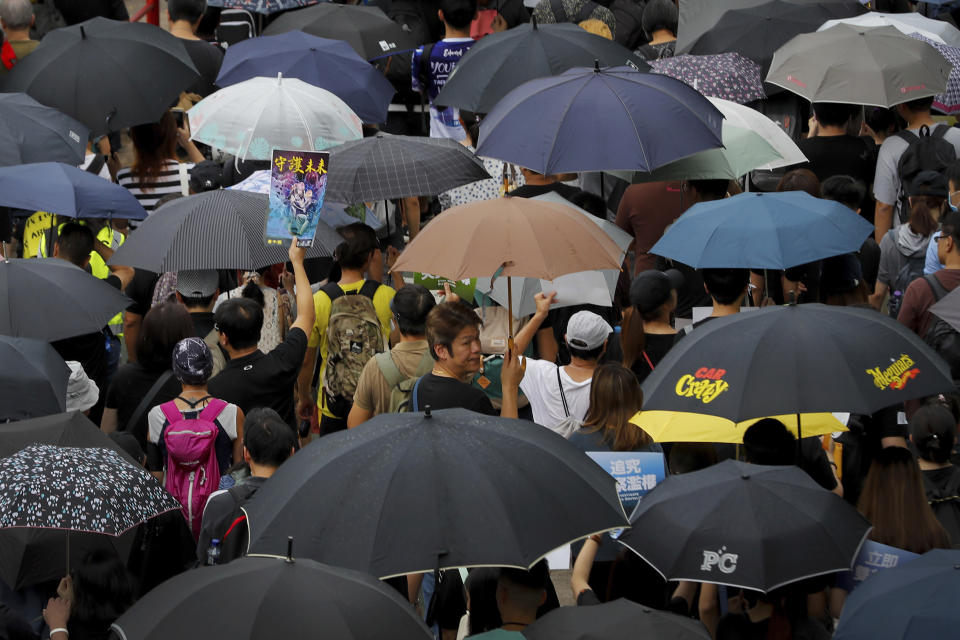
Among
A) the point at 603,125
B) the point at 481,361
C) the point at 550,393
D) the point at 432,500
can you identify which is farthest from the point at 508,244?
the point at 432,500

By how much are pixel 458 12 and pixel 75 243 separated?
408cm

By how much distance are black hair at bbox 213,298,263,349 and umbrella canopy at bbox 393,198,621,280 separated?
0.76 metres

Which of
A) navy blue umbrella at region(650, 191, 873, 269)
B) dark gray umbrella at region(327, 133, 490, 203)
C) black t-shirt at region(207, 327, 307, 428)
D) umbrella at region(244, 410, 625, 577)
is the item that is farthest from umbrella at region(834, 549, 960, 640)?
dark gray umbrella at region(327, 133, 490, 203)

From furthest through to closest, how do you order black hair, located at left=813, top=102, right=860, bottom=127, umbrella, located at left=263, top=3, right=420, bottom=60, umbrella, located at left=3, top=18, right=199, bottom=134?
umbrella, located at left=263, top=3, right=420, bottom=60 → umbrella, located at left=3, top=18, right=199, bottom=134 → black hair, located at left=813, top=102, right=860, bottom=127

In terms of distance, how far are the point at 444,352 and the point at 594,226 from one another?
1308mm

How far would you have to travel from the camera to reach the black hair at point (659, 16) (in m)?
11.5

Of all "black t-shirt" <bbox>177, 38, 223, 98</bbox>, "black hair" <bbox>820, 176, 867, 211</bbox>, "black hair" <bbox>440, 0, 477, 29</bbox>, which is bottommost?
"black hair" <bbox>820, 176, 867, 211</bbox>

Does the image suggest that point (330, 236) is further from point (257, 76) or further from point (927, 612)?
point (927, 612)

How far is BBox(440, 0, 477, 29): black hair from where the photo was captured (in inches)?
445

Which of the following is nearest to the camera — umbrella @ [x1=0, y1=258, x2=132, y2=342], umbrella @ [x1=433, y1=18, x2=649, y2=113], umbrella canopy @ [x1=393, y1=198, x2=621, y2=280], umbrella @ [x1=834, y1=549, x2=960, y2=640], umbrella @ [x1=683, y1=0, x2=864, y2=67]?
umbrella @ [x1=834, y1=549, x2=960, y2=640]

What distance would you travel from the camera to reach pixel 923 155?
9273mm

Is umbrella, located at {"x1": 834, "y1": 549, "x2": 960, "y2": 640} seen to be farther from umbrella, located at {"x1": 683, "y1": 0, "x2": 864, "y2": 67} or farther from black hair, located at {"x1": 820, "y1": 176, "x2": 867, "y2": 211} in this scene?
umbrella, located at {"x1": 683, "y1": 0, "x2": 864, "y2": 67}

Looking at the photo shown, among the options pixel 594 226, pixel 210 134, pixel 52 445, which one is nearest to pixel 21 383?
pixel 52 445

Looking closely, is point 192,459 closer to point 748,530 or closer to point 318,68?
point 748,530
